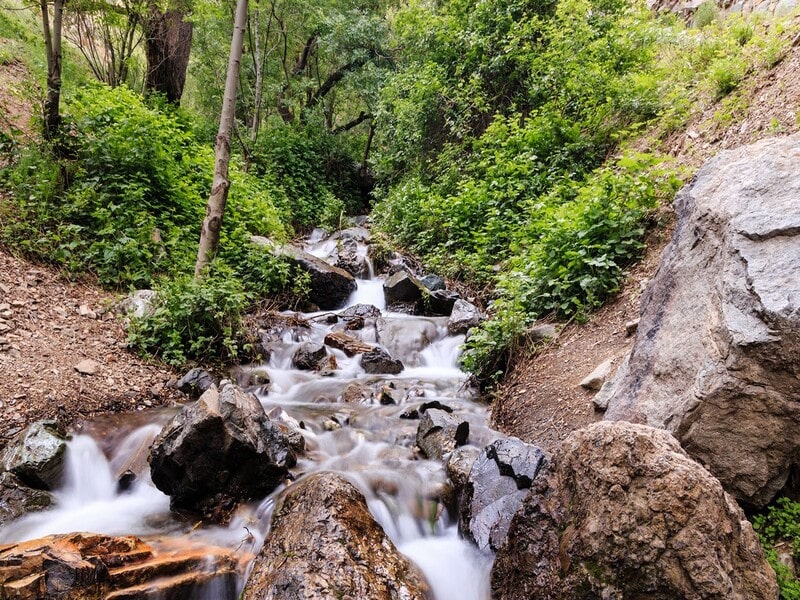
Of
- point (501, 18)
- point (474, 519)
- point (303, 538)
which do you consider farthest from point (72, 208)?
point (501, 18)

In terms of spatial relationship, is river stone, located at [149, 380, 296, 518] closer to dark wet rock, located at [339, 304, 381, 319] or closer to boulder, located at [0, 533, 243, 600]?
boulder, located at [0, 533, 243, 600]

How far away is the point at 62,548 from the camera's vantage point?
2701mm

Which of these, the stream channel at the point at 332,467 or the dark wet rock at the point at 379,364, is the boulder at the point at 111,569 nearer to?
the stream channel at the point at 332,467

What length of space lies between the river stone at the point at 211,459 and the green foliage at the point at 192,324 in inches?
89.2

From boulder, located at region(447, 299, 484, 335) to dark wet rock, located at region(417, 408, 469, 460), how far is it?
282 centimetres

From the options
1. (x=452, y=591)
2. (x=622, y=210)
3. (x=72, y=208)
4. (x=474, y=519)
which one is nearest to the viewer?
(x=452, y=591)

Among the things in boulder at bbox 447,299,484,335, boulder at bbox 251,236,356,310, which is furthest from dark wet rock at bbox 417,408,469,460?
boulder at bbox 251,236,356,310

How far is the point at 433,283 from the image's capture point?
358 inches

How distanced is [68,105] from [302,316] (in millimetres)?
5327

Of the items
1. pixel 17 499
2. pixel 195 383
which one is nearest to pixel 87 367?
pixel 195 383

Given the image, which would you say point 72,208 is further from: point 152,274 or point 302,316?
point 302,316

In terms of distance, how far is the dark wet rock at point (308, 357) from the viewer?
6941 mm

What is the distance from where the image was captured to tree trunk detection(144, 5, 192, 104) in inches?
434

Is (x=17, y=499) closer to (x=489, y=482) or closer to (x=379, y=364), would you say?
(x=489, y=482)
